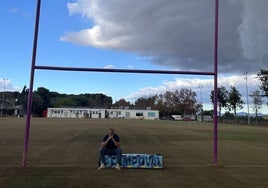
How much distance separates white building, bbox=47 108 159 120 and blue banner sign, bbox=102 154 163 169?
120 meters

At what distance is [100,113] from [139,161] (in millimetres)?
128596

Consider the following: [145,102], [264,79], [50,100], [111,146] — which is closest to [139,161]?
[111,146]

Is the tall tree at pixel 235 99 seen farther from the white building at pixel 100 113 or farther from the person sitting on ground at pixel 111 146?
the person sitting on ground at pixel 111 146

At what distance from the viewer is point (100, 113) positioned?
13975 centimetres

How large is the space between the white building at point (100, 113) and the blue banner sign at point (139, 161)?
119985 millimetres

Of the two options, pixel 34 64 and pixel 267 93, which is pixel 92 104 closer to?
pixel 267 93

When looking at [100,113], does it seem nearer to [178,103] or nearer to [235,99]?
[178,103]

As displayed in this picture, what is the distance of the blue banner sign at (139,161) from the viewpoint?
11.8 meters

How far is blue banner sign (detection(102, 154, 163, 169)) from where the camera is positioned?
11773mm

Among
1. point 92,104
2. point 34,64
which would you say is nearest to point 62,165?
point 34,64

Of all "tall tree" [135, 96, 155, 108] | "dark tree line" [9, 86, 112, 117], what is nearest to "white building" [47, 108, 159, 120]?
"dark tree line" [9, 86, 112, 117]

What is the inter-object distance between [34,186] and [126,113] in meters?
134

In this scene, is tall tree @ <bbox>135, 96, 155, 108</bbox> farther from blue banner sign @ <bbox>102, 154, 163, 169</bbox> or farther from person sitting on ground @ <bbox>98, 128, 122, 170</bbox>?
blue banner sign @ <bbox>102, 154, 163, 169</bbox>

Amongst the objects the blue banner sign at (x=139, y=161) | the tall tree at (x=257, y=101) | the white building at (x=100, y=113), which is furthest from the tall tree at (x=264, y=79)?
the blue banner sign at (x=139, y=161)
